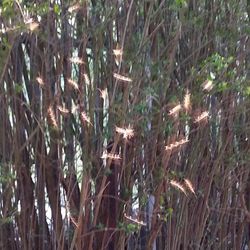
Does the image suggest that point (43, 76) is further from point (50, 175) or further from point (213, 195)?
point (213, 195)

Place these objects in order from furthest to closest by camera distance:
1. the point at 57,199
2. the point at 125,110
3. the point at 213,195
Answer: the point at 213,195, the point at 57,199, the point at 125,110

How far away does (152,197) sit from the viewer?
4.77 meters

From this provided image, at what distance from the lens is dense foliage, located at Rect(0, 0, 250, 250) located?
4414 mm

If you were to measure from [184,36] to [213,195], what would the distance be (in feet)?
3.73

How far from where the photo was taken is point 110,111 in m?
4.41

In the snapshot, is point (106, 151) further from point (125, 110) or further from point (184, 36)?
point (184, 36)

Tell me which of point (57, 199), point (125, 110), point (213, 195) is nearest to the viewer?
point (125, 110)

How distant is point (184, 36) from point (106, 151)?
3.38 feet

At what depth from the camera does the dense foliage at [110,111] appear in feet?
14.5

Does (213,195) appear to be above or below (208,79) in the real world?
below

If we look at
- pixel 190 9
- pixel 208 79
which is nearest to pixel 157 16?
pixel 190 9

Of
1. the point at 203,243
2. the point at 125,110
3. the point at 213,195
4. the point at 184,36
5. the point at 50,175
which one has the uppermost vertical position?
the point at 184,36

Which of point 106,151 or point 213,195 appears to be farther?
point 213,195

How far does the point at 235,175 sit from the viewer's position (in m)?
5.38
